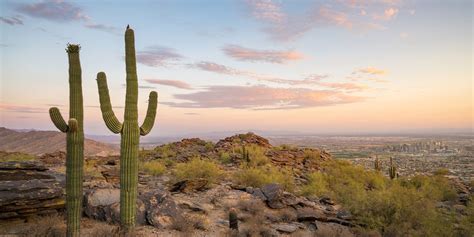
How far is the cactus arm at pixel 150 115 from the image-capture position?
1003cm

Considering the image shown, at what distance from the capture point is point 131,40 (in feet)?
31.7

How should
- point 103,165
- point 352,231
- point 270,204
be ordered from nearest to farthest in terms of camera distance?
point 352,231 < point 270,204 < point 103,165

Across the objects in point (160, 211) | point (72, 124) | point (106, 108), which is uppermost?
point (106, 108)

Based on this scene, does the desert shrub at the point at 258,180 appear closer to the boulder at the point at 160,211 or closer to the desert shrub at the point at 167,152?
the boulder at the point at 160,211

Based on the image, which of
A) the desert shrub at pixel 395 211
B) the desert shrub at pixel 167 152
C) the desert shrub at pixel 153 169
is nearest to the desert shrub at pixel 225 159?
the desert shrub at pixel 167 152

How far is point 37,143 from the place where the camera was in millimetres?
64812

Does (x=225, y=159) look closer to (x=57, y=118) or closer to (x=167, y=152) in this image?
(x=167, y=152)

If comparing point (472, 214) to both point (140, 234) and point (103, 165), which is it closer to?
point (140, 234)

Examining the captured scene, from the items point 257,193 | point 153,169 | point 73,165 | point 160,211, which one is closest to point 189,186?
point 257,193

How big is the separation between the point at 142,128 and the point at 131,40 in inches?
98.0

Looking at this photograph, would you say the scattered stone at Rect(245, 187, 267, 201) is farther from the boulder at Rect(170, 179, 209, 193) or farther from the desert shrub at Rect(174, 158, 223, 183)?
the desert shrub at Rect(174, 158, 223, 183)

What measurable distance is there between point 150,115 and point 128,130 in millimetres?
1087

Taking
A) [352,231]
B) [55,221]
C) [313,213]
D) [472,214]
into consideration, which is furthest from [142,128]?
[472,214]

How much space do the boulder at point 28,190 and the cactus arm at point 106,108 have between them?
3136 millimetres
